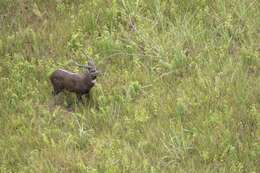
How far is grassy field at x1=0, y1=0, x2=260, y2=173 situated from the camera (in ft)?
21.2

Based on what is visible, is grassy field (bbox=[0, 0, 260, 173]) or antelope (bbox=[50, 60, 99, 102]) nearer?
grassy field (bbox=[0, 0, 260, 173])

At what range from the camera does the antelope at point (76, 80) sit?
7250 millimetres

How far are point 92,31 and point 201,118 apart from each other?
8.57 feet

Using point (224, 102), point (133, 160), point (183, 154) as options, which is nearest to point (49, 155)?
point (133, 160)

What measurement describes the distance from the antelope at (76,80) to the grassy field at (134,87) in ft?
0.61

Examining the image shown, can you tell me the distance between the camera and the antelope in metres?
7.25

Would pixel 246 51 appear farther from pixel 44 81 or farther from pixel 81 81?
pixel 44 81

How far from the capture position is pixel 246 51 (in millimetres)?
7570

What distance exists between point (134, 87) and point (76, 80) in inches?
27.8

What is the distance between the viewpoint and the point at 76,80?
737 centimetres

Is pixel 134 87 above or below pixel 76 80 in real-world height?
below

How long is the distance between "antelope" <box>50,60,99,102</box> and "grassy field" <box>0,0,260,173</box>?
19cm

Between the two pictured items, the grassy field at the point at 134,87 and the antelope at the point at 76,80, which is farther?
the antelope at the point at 76,80

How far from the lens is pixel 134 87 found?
7457mm
